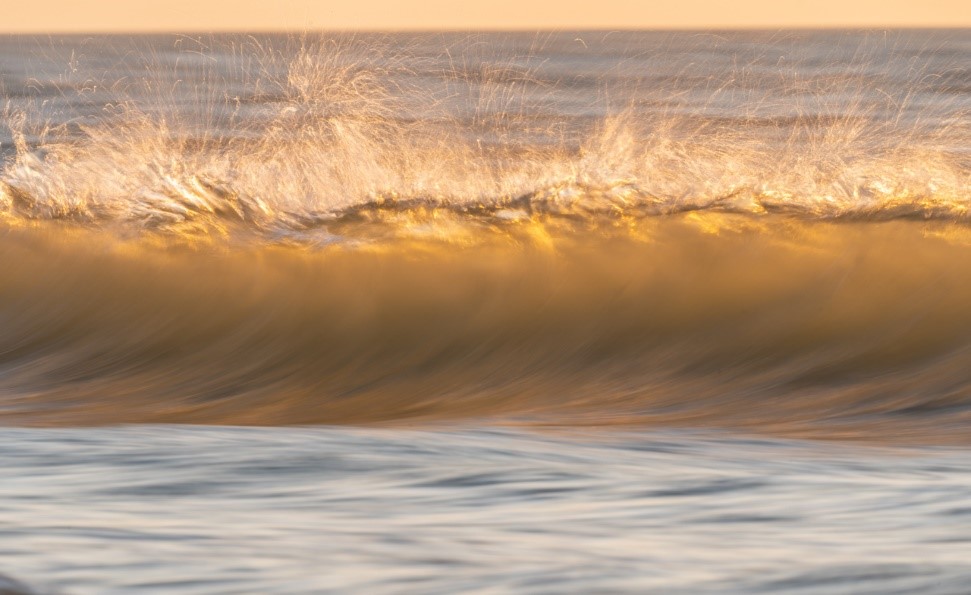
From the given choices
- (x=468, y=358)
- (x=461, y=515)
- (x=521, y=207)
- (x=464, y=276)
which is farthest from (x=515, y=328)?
(x=461, y=515)

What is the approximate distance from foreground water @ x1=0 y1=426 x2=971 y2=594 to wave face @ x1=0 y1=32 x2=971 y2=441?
1497 millimetres

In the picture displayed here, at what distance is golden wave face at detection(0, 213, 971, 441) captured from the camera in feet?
20.7

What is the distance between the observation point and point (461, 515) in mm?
3486

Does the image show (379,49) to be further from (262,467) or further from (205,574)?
(205,574)

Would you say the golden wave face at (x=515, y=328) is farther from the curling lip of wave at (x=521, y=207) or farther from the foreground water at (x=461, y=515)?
the foreground water at (x=461, y=515)

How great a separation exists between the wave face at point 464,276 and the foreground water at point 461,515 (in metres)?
1.50

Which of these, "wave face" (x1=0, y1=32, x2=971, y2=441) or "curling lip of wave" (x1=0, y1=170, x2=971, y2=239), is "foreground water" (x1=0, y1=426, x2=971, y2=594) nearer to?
"wave face" (x1=0, y1=32, x2=971, y2=441)

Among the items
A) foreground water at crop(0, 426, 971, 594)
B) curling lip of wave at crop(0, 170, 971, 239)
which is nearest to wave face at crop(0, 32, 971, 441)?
curling lip of wave at crop(0, 170, 971, 239)

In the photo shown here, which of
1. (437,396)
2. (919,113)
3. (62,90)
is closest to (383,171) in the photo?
(437,396)

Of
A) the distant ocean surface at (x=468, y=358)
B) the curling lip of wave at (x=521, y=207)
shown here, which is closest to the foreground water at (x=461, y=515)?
the distant ocean surface at (x=468, y=358)

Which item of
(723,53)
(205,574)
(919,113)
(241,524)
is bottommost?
(205,574)

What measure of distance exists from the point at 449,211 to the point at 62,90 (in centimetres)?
1753

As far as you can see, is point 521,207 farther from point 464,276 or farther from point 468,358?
point 468,358

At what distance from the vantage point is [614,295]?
7.61 meters
